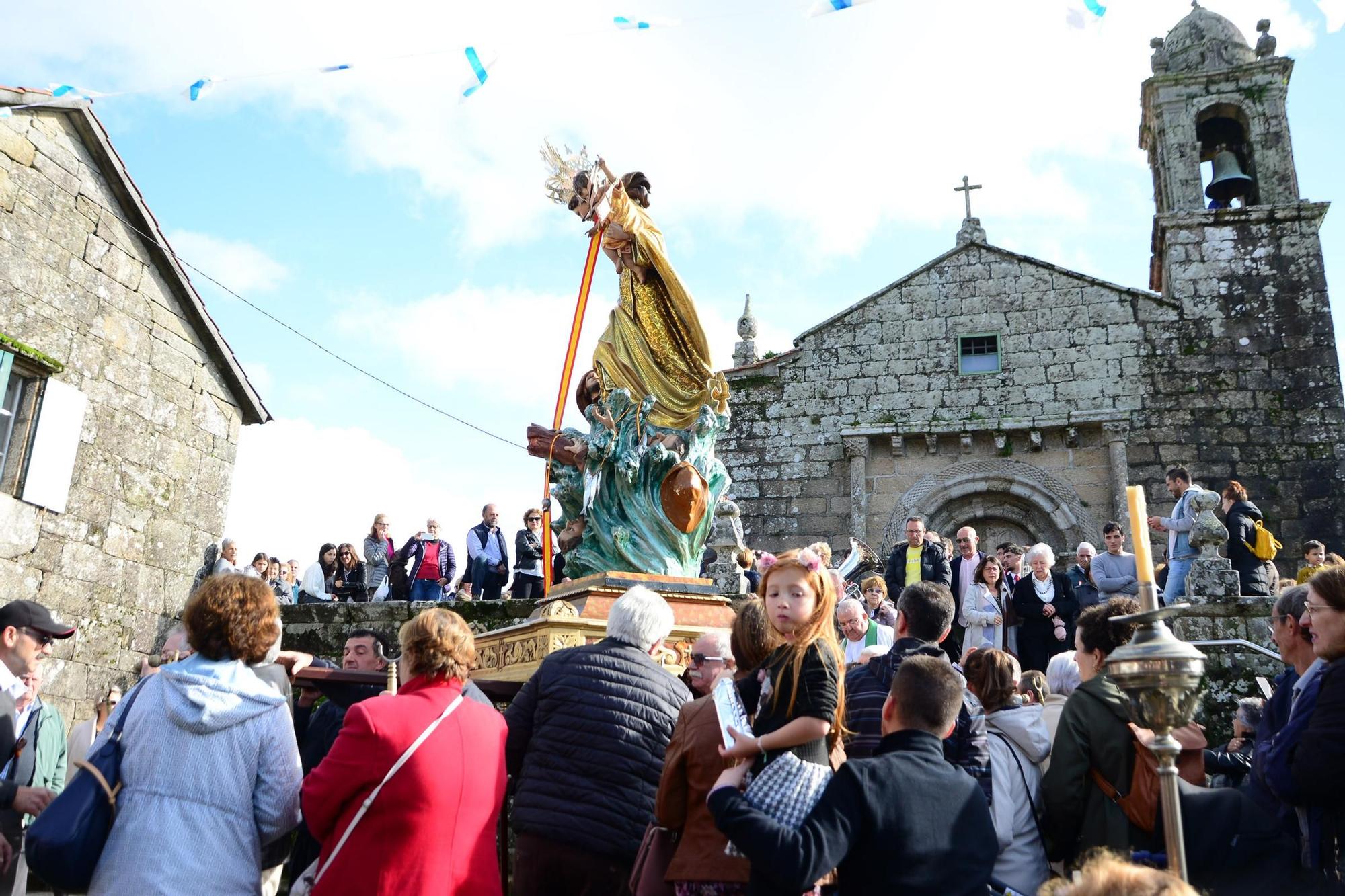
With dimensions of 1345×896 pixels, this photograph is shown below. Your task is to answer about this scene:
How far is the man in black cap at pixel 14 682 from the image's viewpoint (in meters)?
3.30

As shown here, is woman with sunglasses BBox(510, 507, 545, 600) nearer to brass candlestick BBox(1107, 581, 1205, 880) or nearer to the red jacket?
the red jacket

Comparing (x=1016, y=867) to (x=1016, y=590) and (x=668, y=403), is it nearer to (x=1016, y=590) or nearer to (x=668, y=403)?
(x=668, y=403)

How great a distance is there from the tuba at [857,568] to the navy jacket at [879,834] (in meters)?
4.31

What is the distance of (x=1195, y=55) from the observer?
50.0 ft

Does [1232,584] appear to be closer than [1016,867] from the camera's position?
No

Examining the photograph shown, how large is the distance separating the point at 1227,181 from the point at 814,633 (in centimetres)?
1426

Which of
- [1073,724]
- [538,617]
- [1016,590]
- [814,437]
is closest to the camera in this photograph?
[1073,724]

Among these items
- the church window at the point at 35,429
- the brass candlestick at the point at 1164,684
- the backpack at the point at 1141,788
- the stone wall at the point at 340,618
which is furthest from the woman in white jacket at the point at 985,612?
the church window at the point at 35,429

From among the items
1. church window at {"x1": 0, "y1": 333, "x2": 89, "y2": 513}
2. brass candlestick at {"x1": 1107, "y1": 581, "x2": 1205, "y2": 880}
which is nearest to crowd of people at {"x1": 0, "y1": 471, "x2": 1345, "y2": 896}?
brass candlestick at {"x1": 1107, "y1": 581, "x2": 1205, "y2": 880}

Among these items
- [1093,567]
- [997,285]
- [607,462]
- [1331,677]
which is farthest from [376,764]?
[997,285]

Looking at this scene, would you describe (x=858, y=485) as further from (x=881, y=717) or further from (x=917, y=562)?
(x=881, y=717)

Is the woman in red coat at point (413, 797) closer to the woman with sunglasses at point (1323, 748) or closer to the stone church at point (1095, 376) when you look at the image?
the woman with sunglasses at point (1323, 748)

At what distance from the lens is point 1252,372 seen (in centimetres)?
1412

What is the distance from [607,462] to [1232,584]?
478cm
